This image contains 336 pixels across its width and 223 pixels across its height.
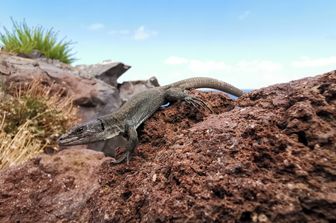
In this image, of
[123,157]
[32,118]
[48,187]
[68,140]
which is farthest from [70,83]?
[123,157]

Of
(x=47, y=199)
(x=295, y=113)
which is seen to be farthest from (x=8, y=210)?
(x=295, y=113)

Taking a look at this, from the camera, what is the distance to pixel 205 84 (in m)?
5.29

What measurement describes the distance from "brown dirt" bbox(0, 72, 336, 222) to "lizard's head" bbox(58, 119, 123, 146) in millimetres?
942

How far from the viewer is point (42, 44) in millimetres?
18938

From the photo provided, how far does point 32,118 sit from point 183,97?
27.3 feet

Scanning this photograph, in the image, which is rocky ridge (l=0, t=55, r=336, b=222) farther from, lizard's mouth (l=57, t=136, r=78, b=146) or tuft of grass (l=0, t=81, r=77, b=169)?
tuft of grass (l=0, t=81, r=77, b=169)

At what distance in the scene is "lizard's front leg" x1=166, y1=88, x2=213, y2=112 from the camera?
3822 millimetres

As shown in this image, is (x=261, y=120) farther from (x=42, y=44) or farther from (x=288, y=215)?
(x=42, y=44)

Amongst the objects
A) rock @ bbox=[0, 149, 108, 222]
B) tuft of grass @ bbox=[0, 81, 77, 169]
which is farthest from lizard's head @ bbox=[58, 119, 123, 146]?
tuft of grass @ bbox=[0, 81, 77, 169]

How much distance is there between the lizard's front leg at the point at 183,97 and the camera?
12.5ft

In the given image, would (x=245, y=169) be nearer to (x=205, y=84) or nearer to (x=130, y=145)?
(x=130, y=145)

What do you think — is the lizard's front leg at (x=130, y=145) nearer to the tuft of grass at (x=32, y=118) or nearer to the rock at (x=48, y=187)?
the rock at (x=48, y=187)

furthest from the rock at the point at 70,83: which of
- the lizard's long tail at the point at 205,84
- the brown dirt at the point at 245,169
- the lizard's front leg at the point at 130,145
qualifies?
the brown dirt at the point at 245,169

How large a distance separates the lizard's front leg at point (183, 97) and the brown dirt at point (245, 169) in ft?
1.32
